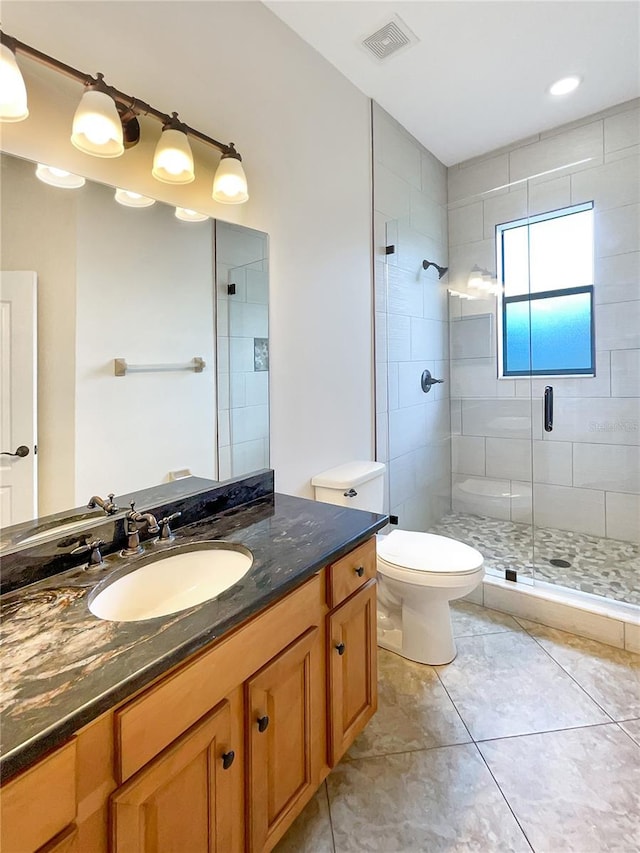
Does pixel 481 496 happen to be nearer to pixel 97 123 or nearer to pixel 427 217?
pixel 427 217

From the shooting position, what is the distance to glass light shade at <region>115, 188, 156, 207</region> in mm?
1275

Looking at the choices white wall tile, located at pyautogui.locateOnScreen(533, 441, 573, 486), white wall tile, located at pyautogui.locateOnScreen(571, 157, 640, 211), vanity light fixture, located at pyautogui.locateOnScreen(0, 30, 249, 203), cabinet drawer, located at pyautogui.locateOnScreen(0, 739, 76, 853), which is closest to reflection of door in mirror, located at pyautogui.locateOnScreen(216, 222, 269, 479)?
vanity light fixture, located at pyautogui.locateOnScreen(0, 30, 249, 203)

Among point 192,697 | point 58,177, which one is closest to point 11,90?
point 58,177

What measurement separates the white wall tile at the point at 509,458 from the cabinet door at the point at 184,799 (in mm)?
2760

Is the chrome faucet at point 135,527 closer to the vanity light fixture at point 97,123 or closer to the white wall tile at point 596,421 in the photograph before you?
the vanity light fixture at point 97,123

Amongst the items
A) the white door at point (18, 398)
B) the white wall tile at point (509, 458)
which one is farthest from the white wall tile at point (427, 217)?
the white door at point (18, 398)

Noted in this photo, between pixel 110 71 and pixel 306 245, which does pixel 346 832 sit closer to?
pixel 306 245

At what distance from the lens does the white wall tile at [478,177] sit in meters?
3.12

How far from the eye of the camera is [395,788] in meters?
1.33

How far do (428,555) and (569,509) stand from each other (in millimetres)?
1685

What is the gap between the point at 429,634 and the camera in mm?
1891

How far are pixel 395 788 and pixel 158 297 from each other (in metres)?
1.71

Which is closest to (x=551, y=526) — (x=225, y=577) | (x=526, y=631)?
(x=526, y=631)

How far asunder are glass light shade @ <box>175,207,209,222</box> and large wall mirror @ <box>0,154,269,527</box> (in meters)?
0.02
